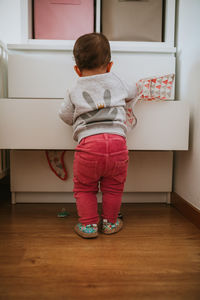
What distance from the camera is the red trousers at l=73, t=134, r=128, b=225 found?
0.90 metres

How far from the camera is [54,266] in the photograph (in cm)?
69

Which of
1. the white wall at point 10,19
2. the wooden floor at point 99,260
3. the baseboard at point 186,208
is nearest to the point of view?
the wooden floor at point 99,260

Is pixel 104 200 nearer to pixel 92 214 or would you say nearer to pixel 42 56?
pixel 92 214

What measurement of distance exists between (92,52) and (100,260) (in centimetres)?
71

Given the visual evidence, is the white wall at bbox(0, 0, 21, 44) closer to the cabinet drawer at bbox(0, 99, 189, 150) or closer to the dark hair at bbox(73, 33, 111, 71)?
the cabinet drawer at bbox(0, 99, 189, 150)

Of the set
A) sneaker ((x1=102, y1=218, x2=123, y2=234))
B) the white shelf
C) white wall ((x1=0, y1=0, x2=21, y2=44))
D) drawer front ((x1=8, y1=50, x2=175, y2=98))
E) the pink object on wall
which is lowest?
sneaker ((x1=102, y1=218, x2=123, y2=234))

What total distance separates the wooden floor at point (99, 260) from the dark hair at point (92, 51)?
2.17 ft

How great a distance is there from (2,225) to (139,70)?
37.1 inches

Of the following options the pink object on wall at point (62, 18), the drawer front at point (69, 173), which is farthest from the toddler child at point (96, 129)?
the pink object on wall at point (62, 18)

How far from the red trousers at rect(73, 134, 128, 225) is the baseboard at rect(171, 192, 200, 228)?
351 millimetres

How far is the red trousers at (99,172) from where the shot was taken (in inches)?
35.4

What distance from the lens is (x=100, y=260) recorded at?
733 mm

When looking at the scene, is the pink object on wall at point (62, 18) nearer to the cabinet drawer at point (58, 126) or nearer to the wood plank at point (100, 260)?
the cabinet drawer at point (58, 126)

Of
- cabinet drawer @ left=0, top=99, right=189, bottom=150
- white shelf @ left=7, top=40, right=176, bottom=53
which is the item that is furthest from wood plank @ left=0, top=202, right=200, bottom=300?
white shelf @ left=7, top=40, right=176, bottom=53
